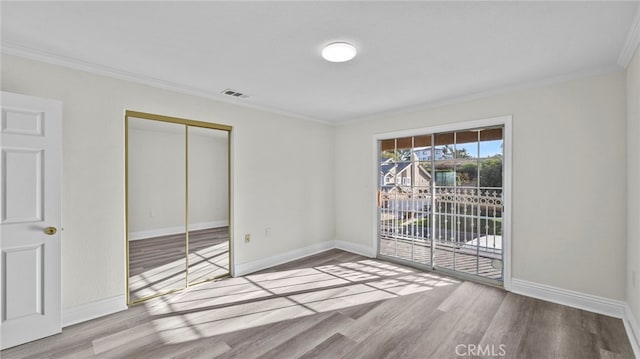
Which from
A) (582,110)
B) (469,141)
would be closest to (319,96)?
(469,141)

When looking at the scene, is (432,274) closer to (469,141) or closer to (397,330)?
(397,330)

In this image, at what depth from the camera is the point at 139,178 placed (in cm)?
303

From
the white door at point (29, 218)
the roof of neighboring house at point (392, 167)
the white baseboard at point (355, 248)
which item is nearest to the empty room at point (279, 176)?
the white door at point (29, 218)

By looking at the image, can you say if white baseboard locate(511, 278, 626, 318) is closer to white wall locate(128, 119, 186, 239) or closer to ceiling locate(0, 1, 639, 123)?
ceiling locate(0, 1, 639, 123)

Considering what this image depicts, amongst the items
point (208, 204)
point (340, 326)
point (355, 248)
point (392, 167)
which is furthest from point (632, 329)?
point (208, 204)

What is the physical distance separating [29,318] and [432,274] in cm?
428

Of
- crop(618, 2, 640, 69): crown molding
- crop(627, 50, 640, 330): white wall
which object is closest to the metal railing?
crop(627, 50, 640, 330): white wall

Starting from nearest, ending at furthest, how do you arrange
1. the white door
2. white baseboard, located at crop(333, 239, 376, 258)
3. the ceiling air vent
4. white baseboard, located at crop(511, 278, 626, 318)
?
the white door → white baseboard, located at crop(511, 278, 626, 318) → the ceiling air vent → white baseboard, located at crop(333, 239, 376, 258)

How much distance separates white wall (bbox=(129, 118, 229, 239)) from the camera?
3.02m

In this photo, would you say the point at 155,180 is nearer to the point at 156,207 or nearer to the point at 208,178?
the point at 156,207

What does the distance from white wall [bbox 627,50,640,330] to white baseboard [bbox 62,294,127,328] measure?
4595mm

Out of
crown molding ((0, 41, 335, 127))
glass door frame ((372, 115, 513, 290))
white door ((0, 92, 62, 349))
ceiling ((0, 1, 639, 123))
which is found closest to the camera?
ceiling ((0, 1, 639, 123))

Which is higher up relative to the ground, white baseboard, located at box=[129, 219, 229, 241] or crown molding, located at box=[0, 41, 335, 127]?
crown molding, located at box=[0, 41, 335, 127]

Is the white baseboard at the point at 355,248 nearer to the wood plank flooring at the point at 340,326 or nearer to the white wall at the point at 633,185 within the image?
the wood plank flooring at the point at 340,326
